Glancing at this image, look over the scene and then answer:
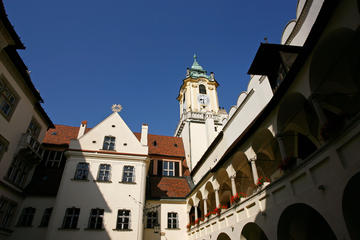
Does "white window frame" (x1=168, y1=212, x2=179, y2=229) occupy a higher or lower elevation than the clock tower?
lower

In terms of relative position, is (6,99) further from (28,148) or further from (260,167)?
(260,167)

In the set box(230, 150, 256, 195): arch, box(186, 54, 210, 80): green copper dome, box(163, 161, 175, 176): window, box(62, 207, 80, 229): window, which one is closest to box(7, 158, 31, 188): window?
box(62, 207, 80, 229): window

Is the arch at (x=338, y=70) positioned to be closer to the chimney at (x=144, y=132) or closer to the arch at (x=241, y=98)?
the arch at (x=241, y=98)

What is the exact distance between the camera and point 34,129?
2198cm

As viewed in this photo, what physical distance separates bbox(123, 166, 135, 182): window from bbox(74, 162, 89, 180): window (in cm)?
332

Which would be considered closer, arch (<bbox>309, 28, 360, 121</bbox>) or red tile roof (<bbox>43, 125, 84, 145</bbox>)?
arch (<bbox>309, 28, 360, 121</bbox>)

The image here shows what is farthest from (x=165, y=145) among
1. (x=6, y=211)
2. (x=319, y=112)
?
(x=319, y=112)

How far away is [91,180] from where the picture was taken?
65.6 ft

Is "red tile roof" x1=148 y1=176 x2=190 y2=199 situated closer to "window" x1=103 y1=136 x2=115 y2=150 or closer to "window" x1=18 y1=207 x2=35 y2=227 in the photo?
"window" x1=103 y1=136 x2=115 y2=150

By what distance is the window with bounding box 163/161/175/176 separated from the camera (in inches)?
1103

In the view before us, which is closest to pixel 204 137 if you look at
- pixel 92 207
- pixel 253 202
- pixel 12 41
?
pixel 92 207

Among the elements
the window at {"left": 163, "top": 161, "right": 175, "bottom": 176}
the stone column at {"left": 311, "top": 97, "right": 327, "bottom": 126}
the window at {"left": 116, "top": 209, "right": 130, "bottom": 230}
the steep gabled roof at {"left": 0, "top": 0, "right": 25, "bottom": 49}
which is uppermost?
the steep gabled roof at {"left": 0, "top": 0, "right": 25, "bottom": 49}

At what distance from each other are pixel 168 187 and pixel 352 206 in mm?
19697

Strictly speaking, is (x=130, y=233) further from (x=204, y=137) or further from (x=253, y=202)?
(x=204, y=137)
